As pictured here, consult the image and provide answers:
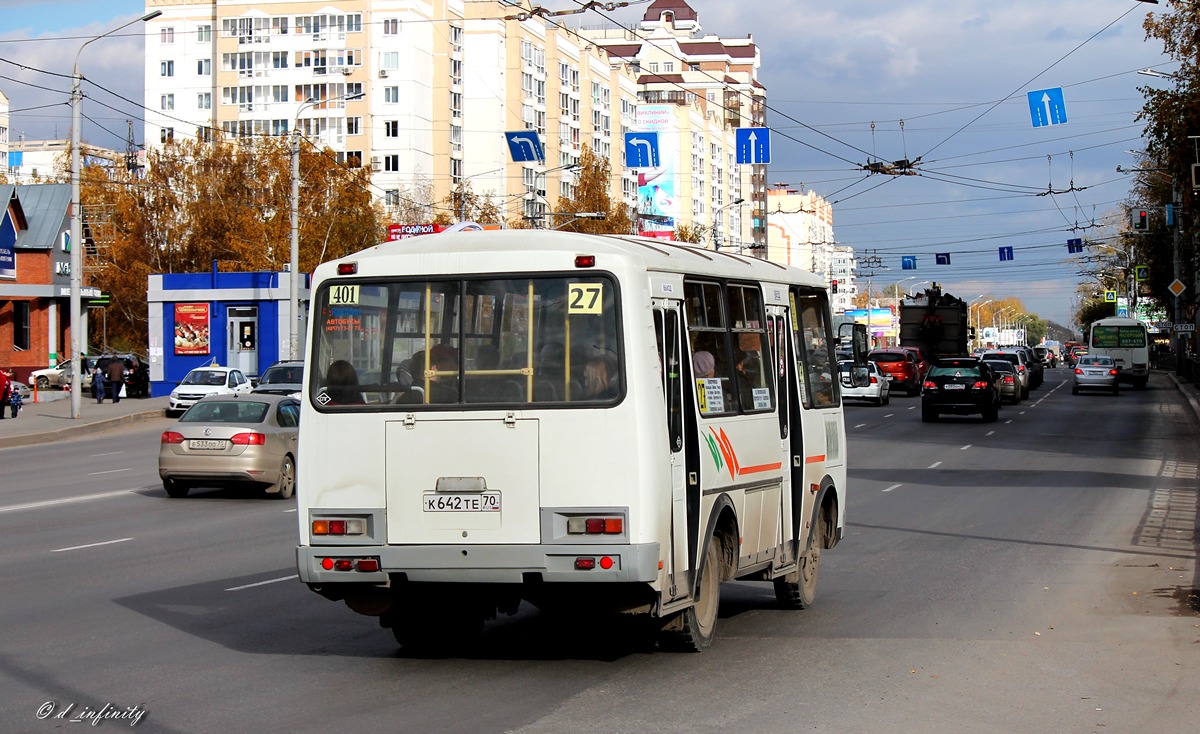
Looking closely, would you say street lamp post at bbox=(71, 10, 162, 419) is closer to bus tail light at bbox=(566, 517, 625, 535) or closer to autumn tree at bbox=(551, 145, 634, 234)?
bus tail light at bbox=(566, 517, 625, 535)

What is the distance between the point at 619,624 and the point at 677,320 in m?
2.42

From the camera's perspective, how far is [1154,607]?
11.6m

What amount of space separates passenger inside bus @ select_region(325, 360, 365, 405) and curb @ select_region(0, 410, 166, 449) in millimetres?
27880

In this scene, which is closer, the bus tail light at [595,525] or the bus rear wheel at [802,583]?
the bus tail light at [595,525]

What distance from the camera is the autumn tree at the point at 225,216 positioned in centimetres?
6756

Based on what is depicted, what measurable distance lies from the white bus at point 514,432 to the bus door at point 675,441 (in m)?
0.02

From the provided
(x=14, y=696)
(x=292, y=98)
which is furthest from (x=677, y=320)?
(x=292, y=98)

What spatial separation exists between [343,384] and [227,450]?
12559mm

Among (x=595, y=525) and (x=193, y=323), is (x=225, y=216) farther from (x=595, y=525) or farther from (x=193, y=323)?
(x=595, y=525)

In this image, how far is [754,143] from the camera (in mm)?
58500

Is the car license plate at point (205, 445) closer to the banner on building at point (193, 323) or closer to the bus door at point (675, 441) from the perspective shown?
the bus door at point (675, 441)

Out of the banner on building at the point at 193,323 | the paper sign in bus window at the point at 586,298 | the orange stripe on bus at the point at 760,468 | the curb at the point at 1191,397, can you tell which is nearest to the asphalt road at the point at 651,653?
the orange stripe on bus at the point at 760,468

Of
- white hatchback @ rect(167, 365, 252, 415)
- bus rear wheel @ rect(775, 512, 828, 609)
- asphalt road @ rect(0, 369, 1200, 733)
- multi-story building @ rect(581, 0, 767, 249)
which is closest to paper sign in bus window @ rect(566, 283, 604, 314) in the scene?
asphalt road @ rect(0, 369, 1200, 733)

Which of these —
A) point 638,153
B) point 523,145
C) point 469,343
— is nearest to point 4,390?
point 523,145
